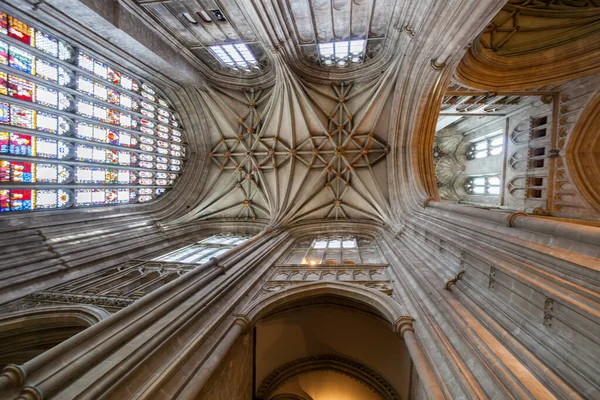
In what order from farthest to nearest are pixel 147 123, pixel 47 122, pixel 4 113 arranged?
pixel 147 123
pixel 47 122
pixel 4 113

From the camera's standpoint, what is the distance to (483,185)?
1630 cm

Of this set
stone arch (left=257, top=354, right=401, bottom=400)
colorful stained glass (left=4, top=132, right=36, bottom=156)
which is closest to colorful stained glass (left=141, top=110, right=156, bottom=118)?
colorful stained glass (left=4, top=132, right=36, bottom=156)

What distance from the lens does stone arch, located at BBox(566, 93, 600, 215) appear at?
9797mm

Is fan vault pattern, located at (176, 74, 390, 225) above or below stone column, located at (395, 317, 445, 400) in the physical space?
A: above

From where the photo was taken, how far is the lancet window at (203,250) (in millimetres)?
10866

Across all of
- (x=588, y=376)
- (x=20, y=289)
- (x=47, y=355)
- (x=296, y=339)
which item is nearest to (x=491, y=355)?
(x=588, y=376)

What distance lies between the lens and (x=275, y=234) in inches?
502

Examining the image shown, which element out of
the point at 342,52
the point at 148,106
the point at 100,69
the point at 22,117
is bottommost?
the point at 22,117

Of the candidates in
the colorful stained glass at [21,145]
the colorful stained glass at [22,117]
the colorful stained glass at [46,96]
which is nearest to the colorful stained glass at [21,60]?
the colorful stained glass at [46,96]

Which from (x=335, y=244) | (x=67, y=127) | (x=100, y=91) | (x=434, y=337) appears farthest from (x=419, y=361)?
(x=100, y=91)

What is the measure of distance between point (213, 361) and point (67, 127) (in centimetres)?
944

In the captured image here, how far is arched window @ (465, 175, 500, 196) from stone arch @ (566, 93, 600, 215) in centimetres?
445

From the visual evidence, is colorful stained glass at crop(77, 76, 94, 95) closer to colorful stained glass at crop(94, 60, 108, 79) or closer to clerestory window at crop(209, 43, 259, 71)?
colorful stained glass at crop(94, 60, 108, 79)

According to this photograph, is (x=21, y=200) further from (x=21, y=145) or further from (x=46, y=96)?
Result: (x=46, y=96)
